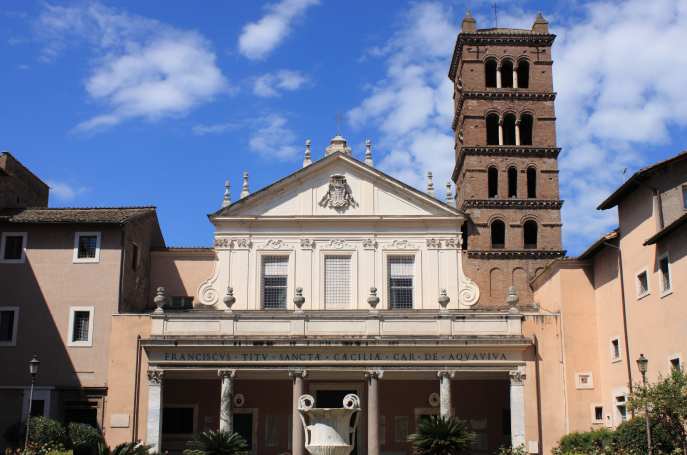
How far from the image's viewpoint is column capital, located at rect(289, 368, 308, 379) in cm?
3338

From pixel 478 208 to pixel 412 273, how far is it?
621 centimetres

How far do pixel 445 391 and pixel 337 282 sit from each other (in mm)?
7560

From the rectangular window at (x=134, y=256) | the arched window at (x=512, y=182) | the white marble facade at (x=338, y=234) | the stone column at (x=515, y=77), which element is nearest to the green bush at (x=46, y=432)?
the rectangular window at (x=134, y=256)

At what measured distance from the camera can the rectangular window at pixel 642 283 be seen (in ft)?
96.0

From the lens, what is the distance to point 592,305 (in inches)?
1355

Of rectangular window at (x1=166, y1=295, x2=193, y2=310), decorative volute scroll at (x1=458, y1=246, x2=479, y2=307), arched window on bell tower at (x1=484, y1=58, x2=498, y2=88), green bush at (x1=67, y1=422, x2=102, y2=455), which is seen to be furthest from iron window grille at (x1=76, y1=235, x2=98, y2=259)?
arched window on bell tower at (x1=484, y1=58, x2=498, y2=88)

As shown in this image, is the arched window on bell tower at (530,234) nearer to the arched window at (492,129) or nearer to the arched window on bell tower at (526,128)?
the arched window on bell tower at (526,128)

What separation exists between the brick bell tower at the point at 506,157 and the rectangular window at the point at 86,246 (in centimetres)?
1690

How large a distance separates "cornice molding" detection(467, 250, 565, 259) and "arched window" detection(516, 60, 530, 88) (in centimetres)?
955

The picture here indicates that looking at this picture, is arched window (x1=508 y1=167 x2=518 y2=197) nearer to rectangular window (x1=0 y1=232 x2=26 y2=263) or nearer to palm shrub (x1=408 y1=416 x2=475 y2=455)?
palm shrub (x1=408 y1=416 x2=475 y2=455)

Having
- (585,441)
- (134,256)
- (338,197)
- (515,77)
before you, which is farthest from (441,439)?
(515,77)

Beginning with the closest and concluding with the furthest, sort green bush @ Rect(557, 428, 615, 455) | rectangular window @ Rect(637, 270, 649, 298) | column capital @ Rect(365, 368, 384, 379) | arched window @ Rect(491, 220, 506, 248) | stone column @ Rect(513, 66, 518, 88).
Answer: green bush @ Rect(557, 428, 615, 455)
rectangular window @ Rect(637, 270, 649, 298)
column capital @ Rect(365, 368, 384, 379)
arched window @ Rect(491, 220, 506, 248)
stone column @ Rect(513, 66, 518, 88)

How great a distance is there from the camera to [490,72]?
45375 millimetres

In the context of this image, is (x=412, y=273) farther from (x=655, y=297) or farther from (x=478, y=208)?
(x=655, y=297)
